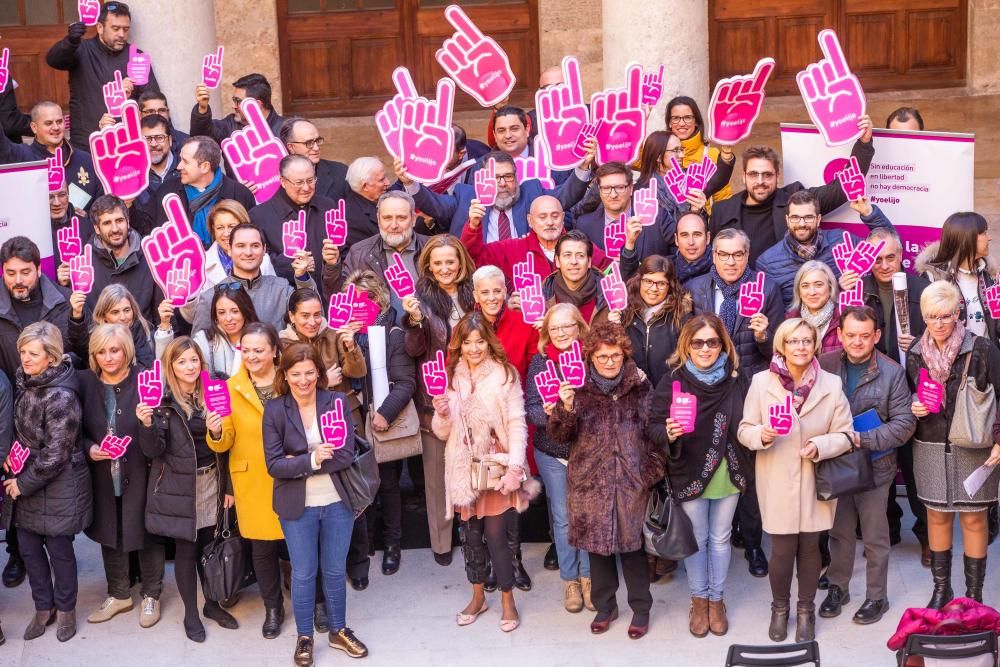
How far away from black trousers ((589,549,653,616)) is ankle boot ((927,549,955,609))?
5.12ft

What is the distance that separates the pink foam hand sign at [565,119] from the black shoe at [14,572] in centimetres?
408

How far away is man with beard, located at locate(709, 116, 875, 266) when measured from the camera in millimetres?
9227

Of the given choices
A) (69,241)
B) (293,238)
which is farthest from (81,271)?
(293,238)

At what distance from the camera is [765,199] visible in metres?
9.28

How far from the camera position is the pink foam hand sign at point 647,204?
893 centimetres

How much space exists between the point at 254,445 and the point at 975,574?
13.0ft

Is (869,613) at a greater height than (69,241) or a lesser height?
lesser

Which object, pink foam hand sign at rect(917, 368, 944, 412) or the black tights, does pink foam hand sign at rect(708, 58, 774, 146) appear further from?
the black tights

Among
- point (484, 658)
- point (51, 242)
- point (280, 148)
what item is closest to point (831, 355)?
point (484, 658)

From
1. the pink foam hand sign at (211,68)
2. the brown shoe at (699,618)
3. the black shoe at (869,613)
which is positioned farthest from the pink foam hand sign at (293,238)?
the black shoe at (869,613)

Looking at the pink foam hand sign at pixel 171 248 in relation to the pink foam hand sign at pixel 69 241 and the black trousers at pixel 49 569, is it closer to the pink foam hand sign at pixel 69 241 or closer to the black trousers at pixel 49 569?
the pink foam hand sign at pixel 69 241

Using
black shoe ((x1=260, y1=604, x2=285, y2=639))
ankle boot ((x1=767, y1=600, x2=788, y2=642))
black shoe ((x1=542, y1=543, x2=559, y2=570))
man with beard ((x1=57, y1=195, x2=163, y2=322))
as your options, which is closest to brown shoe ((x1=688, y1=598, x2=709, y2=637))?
ankle boot ((x1=767, y1=600, x2=788, y2=642))

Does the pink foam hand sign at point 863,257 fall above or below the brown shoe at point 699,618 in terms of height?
above

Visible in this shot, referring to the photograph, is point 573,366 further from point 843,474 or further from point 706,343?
point 843,474
